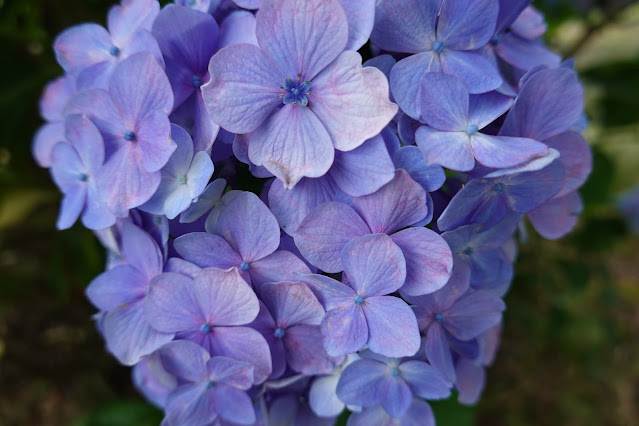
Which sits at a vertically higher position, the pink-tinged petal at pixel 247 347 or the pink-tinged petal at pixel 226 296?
the pink-tinged petal at pixel 226 296

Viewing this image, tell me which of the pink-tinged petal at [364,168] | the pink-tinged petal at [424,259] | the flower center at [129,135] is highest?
the pink-tinged petal at [364,168]

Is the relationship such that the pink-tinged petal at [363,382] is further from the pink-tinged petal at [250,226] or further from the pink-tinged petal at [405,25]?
the pink-tinged petal at [405,25]

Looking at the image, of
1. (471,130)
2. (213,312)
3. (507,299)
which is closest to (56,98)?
(213,312)

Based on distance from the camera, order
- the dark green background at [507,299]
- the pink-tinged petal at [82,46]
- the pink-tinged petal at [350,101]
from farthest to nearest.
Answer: the dark green background at [507,299] → the pink-tinged petal at [82,46] → the pink-tinged petal at [350,101]

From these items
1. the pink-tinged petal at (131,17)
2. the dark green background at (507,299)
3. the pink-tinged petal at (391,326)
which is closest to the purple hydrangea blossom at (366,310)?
the pink-tinged petal at (391,326)

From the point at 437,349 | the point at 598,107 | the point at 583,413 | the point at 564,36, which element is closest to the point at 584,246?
the point at 598,107

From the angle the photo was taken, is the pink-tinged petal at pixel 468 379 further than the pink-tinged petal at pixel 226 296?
Yes

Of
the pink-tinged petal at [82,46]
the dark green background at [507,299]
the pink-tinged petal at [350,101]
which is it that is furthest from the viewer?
the dark green background at [507,299]
